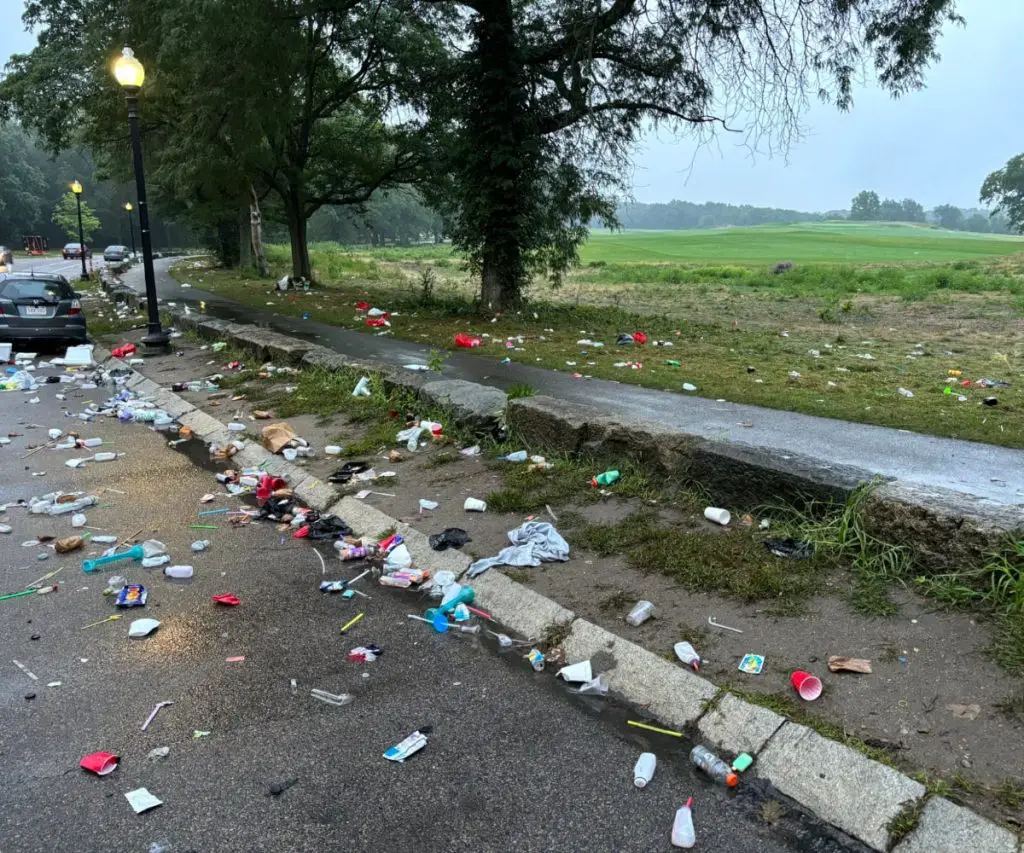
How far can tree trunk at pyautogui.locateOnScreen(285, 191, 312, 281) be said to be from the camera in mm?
27203

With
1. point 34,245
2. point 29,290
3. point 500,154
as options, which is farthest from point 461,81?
point 34,245

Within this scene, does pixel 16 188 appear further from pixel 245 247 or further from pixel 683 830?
pixel 683 830

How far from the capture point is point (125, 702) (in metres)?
3.10

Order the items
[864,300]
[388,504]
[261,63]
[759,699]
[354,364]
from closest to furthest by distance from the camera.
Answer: [759,699], [388,504], [354,364], [261,63], [864,300]

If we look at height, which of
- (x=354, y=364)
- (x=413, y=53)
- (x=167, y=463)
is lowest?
(x=167, y=463)

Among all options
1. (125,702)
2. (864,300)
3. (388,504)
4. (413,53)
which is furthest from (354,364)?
(864,300)

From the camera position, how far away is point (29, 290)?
14.1 metres

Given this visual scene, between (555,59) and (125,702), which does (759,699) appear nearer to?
(125,702)

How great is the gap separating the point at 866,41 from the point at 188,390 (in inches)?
490

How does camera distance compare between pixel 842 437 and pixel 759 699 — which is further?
pixel 842 437

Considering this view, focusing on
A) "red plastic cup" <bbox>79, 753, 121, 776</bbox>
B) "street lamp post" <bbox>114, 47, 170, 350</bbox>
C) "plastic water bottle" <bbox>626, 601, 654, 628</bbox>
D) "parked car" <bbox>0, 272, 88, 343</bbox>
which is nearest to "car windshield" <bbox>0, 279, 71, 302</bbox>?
"parked car" <bbox>0, 272, 88, 343</bbox>

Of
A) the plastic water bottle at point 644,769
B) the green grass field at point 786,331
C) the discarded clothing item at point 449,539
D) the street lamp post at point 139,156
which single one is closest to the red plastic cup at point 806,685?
the plastic water bottle at point 644,769

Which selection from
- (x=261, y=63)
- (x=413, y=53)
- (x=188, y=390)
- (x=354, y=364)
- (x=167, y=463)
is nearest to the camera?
(x=167, y=463)

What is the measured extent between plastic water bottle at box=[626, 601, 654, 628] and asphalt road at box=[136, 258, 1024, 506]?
58.2 inches
